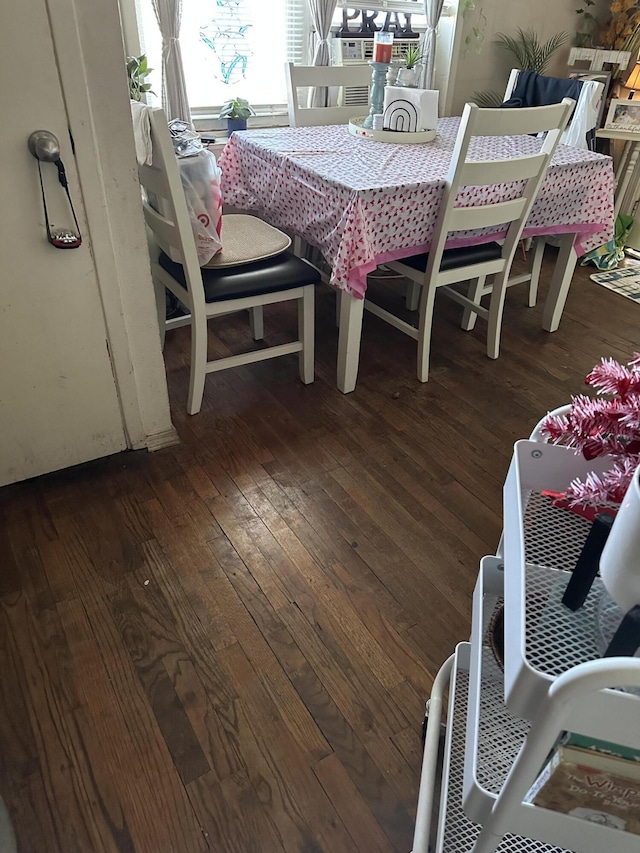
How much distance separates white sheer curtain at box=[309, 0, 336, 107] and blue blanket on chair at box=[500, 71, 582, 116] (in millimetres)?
982

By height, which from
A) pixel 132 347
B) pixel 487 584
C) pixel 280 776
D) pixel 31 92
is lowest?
pixel 280 776

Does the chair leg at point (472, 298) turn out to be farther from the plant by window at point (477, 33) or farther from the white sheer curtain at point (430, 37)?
the plant by window at point (477, 33)

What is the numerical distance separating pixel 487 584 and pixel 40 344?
4.39 ft

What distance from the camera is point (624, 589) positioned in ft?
1.88

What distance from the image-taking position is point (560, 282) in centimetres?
262

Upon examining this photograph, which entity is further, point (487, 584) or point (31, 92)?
point (31, 92)

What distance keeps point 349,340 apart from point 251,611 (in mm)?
1080

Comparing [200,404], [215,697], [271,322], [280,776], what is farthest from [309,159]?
[280,776]

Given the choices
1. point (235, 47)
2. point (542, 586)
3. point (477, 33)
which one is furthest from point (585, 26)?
point (542, 586)

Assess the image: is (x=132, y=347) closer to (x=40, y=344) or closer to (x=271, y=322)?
(x=40, y=344)

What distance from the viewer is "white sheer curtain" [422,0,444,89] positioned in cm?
335

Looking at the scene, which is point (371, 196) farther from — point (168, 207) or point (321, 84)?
point (321, 84)

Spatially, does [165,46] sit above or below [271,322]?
above

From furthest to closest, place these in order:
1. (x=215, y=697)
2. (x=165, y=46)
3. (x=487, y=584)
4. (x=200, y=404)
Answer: (x=165, y=46)
(x=200, y=404)
(x=215, y=697)
(x=487, y=584)
